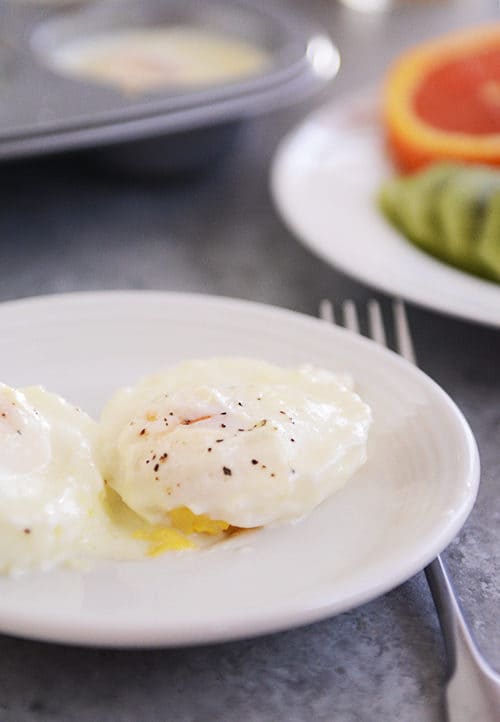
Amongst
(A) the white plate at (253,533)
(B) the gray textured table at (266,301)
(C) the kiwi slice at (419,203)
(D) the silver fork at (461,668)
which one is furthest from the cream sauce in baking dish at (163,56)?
(D) the silver fork at (461,668)

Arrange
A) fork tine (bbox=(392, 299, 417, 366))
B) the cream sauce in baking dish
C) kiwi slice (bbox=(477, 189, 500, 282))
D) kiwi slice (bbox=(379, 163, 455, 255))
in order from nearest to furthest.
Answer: fork tine (bbox=(392, 299, 417, 366))
kiwi slice (bbox=(477, 189, 500, 282))
kiwi slice (bbox=(379, 163, 455, 255))
the cream sauce in baking dish

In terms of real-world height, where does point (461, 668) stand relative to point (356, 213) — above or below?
above

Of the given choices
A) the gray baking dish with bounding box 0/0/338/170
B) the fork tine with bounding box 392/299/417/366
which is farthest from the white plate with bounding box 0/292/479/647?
the gray baking dish with bounding box 0/0/338/170

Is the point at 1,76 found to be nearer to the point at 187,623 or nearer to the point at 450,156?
the point at 450,156

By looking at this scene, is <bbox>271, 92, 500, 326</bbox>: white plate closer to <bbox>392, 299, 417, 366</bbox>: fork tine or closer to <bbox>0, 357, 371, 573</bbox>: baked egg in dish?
<bbox>392, 299, 417, 366</bbox>: fork tine

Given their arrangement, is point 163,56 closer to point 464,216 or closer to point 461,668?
point 464,216

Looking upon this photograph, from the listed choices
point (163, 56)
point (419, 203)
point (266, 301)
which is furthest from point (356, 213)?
point (163, 56)

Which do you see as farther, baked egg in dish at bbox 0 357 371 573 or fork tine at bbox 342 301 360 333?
fork tine at bbox 342 301 360 333
